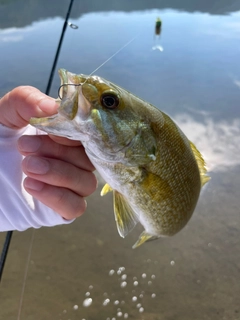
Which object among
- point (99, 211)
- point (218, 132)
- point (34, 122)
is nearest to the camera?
point (34, 122)

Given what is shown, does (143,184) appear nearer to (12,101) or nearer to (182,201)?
(182,201)

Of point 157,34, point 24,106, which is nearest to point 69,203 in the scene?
point 24,106

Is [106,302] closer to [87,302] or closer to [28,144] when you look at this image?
[87,302]

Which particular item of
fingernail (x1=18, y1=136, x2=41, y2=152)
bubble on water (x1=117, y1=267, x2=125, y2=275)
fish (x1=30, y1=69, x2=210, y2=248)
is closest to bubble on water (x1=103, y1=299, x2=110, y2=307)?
bubble on water (x1=117, y1=267, x2=125, y2=275)

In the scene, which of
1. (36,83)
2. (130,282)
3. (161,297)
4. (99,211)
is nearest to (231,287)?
(161,297)

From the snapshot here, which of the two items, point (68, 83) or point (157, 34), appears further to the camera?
point (157, 34)

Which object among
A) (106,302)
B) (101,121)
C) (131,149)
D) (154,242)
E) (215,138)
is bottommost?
(106,302)

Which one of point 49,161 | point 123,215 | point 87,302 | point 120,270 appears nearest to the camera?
point 49,161
